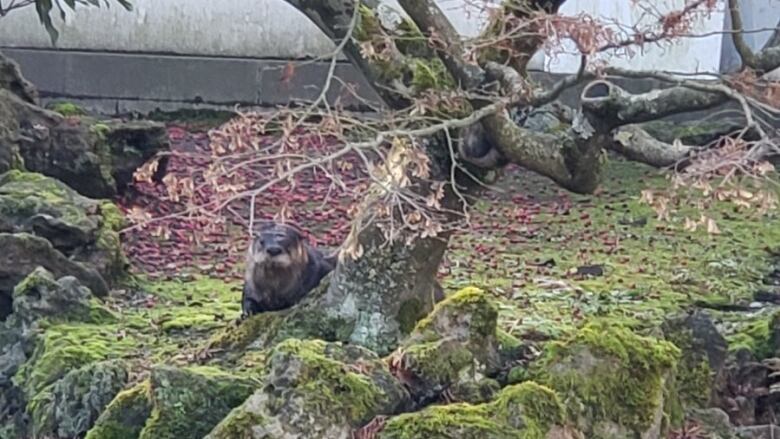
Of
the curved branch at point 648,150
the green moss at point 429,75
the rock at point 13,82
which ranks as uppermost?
the green moss at point 429,75

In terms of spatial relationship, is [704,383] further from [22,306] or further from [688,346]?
[22,306]

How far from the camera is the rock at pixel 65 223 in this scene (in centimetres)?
755

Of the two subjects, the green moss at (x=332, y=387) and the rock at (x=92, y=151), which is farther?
the rock at (x=92, y=151)

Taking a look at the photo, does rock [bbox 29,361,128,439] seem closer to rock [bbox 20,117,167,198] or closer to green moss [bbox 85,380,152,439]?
green moss [bbox 85,380,152,439]

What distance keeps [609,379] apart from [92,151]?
544cm

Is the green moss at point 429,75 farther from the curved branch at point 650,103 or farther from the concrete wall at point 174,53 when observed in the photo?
the concrete wall at point 174,53

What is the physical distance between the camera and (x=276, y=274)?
6.58 metres

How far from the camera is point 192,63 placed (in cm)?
1273

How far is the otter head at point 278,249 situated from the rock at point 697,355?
180 centimetres

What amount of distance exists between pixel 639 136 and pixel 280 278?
2044 mm

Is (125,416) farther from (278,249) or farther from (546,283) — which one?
(546,283)

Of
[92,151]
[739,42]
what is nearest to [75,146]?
[92,151]

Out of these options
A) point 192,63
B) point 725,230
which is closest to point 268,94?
point 192,63

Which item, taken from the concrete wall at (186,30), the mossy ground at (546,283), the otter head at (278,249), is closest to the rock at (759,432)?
the mossy ground at (546,283)
